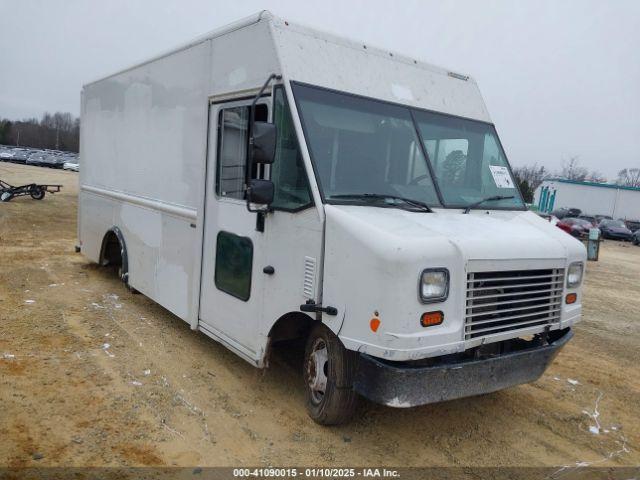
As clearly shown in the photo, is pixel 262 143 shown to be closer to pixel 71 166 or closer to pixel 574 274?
pixel 574 274

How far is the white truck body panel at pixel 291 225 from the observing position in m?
3.49

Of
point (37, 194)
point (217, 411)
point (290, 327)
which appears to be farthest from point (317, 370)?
point (37, 194)

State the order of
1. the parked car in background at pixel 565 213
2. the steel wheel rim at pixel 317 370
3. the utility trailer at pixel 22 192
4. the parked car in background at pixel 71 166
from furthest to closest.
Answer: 1. the parked car in background at pixel 71 166
2. the parked car in background at pixel 565 213
3. the utility trailer at pixel 22 192
4. the steel wheel rim at pixel 317 370

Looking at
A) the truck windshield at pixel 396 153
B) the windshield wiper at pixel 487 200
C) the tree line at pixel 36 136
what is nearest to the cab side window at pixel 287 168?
the truck windshield at pixel 396 153

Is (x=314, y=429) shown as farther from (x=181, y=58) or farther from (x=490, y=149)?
(x=181, y=58)

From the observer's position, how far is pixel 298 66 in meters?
4.14

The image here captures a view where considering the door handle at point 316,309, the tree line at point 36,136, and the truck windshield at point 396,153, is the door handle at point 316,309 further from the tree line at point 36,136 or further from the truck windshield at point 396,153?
the tree line at point 36,136

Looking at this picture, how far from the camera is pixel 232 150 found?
192 inches

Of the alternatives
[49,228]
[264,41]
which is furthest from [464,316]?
[49,228]

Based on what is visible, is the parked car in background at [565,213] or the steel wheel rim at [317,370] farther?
the parked car in background at [565,213]

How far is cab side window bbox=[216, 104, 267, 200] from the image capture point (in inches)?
185

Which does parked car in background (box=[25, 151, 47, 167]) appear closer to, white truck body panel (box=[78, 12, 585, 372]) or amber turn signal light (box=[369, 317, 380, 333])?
white truck body panel (box=[78, 12, 585, 372])

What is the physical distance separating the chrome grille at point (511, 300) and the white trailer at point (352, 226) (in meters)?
0.01

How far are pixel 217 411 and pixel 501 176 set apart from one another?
3.24 meters
